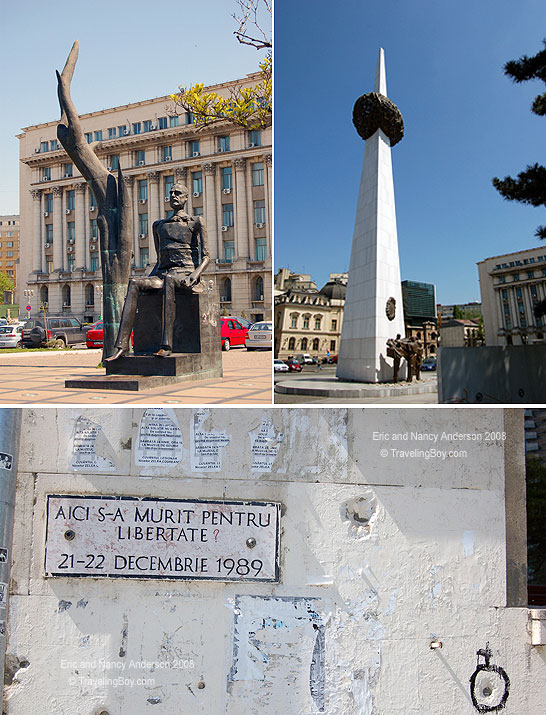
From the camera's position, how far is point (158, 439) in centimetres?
Result: 379

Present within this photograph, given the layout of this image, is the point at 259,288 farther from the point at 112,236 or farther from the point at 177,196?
the point at 112,236

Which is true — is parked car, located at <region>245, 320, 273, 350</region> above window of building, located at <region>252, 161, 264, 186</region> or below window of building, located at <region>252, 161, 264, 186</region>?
below

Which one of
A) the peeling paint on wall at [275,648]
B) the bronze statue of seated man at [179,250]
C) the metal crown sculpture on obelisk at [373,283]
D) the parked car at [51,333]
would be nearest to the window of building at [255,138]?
the bronze statue of seated man at [179,250]

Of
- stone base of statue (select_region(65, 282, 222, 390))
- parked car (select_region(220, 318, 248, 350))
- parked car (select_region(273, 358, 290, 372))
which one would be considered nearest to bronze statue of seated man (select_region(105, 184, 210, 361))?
stone base of statue (select_region(65, 282, 222, 390))

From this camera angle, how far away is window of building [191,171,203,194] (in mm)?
5125

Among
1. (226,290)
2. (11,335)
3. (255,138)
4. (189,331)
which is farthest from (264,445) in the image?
(11,335)

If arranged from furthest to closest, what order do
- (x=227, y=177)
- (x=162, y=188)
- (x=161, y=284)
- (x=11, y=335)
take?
(x=11, y=335) → (x=162, y=188) → (x=227, y=177) → (x=161, y=284)

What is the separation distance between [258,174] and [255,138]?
0.88 feet

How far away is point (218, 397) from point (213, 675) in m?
1.87

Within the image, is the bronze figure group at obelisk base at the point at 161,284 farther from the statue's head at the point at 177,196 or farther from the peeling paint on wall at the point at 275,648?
the peeling paint on wall at the point at 275,648

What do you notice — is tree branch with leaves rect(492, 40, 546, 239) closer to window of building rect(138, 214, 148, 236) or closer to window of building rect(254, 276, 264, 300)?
window of building rect(254, 276, 264, 300)

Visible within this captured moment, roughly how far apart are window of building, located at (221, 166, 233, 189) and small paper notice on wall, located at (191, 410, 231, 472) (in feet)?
7.02

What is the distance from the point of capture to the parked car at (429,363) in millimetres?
4175

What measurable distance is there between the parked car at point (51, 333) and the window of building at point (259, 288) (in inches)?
307
